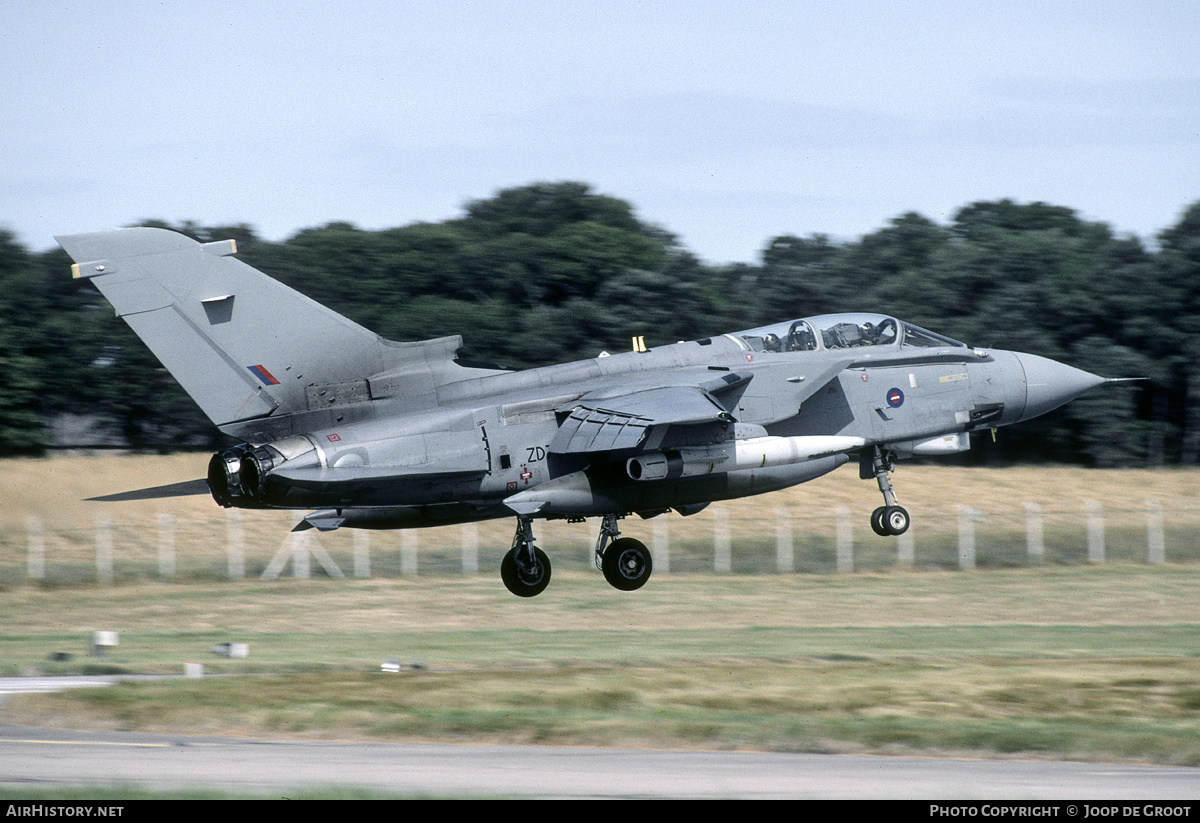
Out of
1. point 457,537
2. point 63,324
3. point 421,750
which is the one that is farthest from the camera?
point 63,324

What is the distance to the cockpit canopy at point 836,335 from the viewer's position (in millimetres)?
22688

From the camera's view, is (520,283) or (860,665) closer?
(860,665)

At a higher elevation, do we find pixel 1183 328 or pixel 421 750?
pixel 1183 328

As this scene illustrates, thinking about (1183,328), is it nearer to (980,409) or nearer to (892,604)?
(892,604)

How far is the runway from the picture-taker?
1348 cm

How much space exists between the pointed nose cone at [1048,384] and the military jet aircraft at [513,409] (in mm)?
712

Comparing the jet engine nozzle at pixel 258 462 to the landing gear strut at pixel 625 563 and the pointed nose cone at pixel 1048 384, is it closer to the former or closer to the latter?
the landing gear strut at pixel 625 563

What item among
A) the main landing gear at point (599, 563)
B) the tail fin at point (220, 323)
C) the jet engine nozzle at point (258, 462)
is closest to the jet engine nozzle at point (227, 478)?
the jet engine nozzle at point (258, 462)

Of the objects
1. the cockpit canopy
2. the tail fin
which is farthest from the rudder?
the cockpit canopy

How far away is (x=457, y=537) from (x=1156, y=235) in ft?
117

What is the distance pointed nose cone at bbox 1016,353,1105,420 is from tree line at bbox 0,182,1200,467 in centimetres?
2384

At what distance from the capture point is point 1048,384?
78.5 feet
